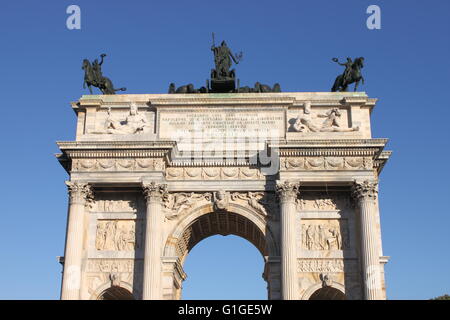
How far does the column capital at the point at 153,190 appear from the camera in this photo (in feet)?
103

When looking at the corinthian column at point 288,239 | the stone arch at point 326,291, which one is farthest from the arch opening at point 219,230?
the stone arch at point 326,291

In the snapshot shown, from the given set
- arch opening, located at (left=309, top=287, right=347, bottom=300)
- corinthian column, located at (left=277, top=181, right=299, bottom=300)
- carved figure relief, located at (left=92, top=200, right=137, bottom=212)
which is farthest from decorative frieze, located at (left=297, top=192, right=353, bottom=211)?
carved figure relief, located at (left=92, top=200, right=137, bottom=212)

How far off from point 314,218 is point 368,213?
254 centimetres

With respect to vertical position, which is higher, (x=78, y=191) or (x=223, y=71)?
(x=223, y=71)

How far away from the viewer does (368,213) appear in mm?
30859

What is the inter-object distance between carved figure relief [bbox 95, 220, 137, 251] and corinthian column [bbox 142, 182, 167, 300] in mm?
1326

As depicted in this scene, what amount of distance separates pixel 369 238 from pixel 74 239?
13.0 m

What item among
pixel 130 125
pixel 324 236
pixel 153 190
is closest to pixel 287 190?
pixel 324 236

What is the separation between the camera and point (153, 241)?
101ft

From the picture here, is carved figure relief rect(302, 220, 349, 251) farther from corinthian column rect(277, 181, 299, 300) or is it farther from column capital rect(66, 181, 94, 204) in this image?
column capital rect(66, 181, 94, 204)

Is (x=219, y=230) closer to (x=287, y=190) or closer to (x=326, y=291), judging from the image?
(x=287, y=190)
